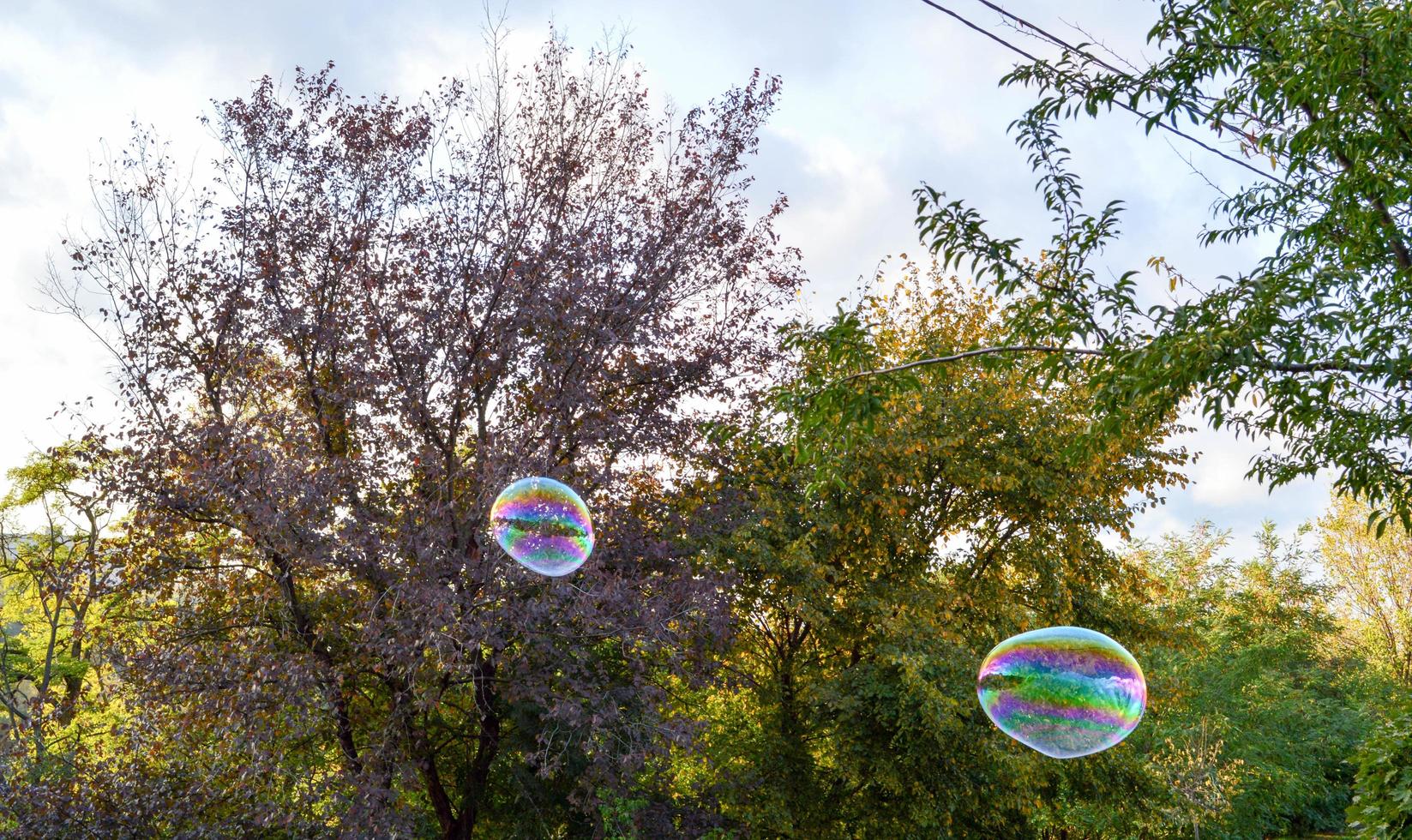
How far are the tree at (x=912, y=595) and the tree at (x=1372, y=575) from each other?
59.4 feet

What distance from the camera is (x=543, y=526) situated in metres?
8.48

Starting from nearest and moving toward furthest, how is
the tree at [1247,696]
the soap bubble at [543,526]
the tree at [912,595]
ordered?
the soap bubble at [543,526]
the tree at [912,595]
the tree at [1247,696]

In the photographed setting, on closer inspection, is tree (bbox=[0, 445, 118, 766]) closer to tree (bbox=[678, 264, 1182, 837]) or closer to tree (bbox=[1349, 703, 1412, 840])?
tree (bbox=[678, 264, 1182, 837])

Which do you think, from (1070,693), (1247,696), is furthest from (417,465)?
(1247,696)

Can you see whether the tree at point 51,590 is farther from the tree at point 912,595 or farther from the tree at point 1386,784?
the tree at point 1386,784

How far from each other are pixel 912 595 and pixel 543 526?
20.2 feet

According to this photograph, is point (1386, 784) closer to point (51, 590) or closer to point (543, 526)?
point (543, 526)

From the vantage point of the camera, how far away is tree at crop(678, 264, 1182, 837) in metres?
12.0

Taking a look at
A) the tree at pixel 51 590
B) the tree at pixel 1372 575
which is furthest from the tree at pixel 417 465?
the tree at pixel 1372 575

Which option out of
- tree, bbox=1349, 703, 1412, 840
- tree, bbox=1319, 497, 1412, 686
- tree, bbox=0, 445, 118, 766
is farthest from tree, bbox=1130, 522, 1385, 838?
tree, bbox=0, 445, 118, 766

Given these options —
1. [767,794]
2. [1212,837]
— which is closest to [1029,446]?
[767,794]

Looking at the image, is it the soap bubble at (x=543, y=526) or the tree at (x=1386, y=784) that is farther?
the soap bubble at (x=543, y=526)

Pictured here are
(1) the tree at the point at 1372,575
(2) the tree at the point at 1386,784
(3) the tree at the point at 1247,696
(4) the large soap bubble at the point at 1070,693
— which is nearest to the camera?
(2) the tree at the point at 1386,784

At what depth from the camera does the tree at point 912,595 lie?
12023mm
